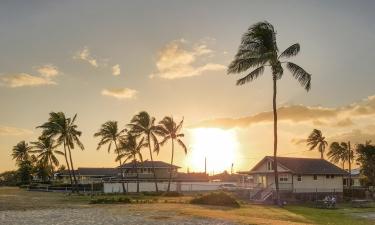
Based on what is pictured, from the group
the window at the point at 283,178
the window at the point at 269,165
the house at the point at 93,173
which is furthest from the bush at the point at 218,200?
A: the house at the point at 93,173

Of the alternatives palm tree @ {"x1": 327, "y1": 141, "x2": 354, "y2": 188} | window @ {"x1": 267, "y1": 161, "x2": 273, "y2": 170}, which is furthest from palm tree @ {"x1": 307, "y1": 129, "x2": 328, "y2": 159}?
window @ {"x1": 267, "y1": 161, "x2": 273, "y2": 170}

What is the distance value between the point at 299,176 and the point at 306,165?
3475mm

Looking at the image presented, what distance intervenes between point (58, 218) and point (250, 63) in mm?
25043

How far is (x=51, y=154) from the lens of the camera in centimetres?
11431

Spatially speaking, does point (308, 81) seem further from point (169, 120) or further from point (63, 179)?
point (63, 179)

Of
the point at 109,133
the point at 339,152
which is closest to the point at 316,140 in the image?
the point at 339,152

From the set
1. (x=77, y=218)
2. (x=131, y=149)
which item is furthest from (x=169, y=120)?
(x=77, y=218)

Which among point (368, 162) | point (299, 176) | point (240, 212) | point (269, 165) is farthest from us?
point (368, 162)

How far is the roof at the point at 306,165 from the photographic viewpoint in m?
69.6

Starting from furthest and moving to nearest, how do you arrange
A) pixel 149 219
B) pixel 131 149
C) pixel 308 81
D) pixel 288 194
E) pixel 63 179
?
1. pixel 63 179
2. pixel 131 149
3. pixel 288 194
4. pixel 308 81
5. pixel 149 219

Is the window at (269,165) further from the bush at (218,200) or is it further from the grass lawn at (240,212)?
the bush at (218,200)

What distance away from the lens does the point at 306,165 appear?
72125 millimetres

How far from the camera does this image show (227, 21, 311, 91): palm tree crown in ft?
151

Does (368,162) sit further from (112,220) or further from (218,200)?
(112,220)
